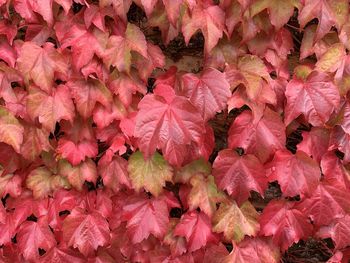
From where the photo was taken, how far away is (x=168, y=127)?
174 centimetres

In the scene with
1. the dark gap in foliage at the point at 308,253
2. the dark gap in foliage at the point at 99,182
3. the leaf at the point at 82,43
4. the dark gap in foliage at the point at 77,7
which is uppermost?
the dark gap in foliage at the point at 77,7

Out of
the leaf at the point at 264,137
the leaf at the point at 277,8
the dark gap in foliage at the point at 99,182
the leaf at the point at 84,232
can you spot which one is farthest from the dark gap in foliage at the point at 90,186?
the leaf at the point at 277,8

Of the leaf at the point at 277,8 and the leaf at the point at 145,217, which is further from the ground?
the leaf at the point at 277,8

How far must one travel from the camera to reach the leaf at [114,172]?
198 cm

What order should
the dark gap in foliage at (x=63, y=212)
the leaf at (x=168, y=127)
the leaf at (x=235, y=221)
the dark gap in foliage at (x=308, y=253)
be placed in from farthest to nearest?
the dark gap in foliage at (x=308, y=253) → the dark gap in foliage at (x=63, y=212) → the leaf at (x=235, y=221) → the leaf at (x=168, y=127)

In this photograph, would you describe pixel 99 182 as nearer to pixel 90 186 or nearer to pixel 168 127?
pixel 90 186

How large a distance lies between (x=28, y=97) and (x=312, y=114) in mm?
1040

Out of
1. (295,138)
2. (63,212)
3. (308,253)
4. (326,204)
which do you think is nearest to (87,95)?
(63,212)

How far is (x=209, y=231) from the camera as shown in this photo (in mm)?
1953

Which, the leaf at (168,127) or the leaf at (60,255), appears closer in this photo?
the leaf at (168,127)

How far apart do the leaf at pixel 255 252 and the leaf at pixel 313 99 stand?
0.50 m

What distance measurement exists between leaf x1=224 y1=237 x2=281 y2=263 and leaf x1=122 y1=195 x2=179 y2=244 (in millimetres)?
293

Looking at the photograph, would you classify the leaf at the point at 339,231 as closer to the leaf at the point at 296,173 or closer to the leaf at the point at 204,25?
the leaf at the point at 296,173

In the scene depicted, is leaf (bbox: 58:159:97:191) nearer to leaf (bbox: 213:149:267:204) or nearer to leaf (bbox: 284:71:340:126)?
leaf (bbox: 213:149:267:204)
